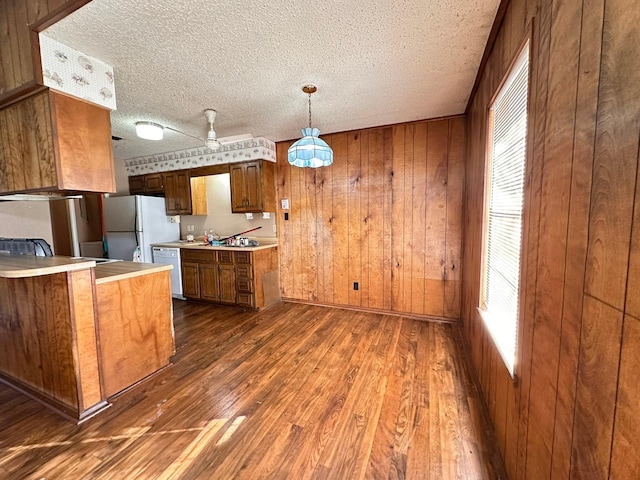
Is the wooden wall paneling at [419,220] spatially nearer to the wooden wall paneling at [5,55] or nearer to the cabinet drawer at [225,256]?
the cabinet drawer at [225,256]

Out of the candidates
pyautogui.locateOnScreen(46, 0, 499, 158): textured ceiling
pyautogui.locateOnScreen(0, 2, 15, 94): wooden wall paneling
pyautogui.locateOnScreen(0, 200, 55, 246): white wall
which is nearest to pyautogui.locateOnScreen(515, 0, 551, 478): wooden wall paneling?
pyautogui.locateOnScreen(46, 0, 499, 158): textured ceiling

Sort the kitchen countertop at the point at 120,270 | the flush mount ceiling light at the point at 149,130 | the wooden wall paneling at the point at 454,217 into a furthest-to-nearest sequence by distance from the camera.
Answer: the wooden wall paneling at the point at 454,217, the flush mount ceiling light at the point at 149,130, the kitchen countertop at the point at 120,270

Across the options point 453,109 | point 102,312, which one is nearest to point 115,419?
point 102,312

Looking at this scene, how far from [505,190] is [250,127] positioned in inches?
107

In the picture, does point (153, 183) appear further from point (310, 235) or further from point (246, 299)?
point (310, 235)

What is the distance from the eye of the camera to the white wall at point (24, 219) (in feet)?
9.45

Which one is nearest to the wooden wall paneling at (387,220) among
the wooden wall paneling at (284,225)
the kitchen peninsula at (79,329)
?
the wooden wall paneling at (284,225)

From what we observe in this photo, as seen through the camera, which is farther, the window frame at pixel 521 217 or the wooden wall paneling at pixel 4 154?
the wooden wall paneling at pixel 4 154

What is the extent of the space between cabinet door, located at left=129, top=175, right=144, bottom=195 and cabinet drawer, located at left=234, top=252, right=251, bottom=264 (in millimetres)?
2487

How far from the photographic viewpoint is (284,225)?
12.9 ft

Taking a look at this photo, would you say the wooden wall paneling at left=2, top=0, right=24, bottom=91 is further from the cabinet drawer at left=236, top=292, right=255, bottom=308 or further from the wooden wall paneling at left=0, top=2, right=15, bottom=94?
the cabinet drawer at left=236, top=292, right=255, bottom=308

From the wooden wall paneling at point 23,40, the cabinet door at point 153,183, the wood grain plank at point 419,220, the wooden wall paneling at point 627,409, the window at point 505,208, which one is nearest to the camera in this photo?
the wooden wall paneling at point 627,409

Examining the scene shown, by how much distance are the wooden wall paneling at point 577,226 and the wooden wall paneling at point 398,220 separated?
2486 mm

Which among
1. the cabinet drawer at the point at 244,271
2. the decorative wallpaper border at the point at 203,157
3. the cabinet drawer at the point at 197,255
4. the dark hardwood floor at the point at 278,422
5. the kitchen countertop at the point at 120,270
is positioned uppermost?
the decorative wallpaper border at the point at 203,157
